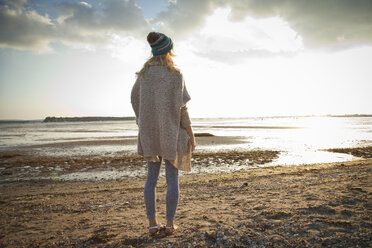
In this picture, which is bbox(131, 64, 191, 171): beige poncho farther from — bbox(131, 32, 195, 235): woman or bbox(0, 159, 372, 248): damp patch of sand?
bbox(0, 159, 372, 248): damp patch of sand

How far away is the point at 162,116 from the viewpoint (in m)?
2.59

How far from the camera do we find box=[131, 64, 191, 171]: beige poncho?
2.57 metres

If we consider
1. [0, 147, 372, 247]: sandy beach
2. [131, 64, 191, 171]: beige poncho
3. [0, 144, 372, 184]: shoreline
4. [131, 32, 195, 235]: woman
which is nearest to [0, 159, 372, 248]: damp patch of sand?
[0, 147, 372, 247]: sandy beach

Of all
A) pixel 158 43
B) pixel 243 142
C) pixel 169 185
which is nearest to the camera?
pixel 158 43

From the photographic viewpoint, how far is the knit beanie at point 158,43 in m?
2.55

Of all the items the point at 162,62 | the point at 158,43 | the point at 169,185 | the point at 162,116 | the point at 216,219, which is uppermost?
the point at 158,43

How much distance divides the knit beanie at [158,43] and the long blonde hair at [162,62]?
5 centimetres

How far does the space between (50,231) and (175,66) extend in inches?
118

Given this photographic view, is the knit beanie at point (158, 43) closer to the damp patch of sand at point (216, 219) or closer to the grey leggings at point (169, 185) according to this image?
the grey leggings at point (169, 185)

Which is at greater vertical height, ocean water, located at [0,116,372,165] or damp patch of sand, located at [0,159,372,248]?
damp patch of sand, located at [0,159,372,248]

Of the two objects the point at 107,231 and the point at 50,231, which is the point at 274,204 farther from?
the point at 50,231

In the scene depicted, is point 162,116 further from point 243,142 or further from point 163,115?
point 243,142

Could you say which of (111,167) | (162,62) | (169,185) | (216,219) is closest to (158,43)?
(162,62)

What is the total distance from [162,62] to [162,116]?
2.08ft
